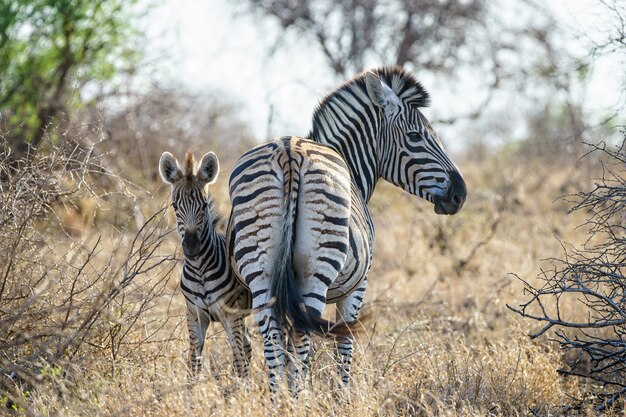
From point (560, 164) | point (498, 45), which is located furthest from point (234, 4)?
point (560, 164)

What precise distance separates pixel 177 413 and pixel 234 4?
41.6ft

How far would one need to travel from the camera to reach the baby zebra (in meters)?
5.82

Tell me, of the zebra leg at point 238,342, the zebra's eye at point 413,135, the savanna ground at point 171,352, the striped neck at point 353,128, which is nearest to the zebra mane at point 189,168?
the savanna ground at point 171,352

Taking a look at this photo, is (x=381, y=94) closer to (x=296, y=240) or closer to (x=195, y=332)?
(x=296, y=240)

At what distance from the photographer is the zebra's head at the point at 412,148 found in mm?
6738

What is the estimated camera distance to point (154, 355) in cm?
600

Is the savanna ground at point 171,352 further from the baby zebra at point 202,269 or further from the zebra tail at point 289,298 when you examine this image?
the zebra tail at point 289,298

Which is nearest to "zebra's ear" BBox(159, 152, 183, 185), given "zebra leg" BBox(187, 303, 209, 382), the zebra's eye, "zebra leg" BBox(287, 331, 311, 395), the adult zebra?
the adult zebra

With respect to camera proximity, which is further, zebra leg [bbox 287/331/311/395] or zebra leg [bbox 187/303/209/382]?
zebra leg [bbox 187/303/209/382]

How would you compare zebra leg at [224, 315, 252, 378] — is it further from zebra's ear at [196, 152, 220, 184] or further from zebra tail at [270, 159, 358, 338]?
zebra's ear at [196, 152, 220, 184]

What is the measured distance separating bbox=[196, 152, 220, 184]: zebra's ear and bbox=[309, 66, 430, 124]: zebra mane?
1117 mm

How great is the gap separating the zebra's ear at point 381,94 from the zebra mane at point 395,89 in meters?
0.09

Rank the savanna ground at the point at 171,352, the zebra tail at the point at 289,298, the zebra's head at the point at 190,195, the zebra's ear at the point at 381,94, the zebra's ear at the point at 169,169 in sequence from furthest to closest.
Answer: the zebra's ear at the point at 381,94
the zebra's ear at the point at 169,169
the zebra's head at the point at 190,195
the zebra tail at the point at 289,298
the savanna ground at the point at 171,352

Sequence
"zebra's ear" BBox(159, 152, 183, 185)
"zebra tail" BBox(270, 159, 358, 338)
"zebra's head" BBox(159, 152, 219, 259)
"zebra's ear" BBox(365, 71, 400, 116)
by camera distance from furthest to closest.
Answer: "zebra's ear" BBox(365, 71, 400, 116), "zebra's ear" BBox(159, 152, 183, 185), "zebra's head" BBox(159, 152, 219, 259), "zebra tail" BBox(270, 159, 358, 338)
